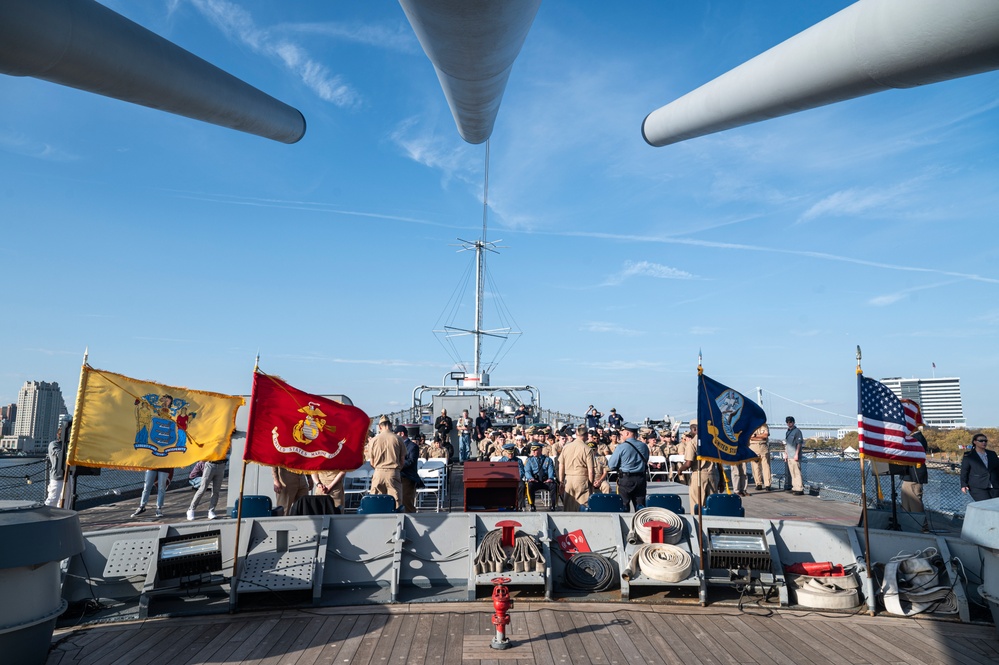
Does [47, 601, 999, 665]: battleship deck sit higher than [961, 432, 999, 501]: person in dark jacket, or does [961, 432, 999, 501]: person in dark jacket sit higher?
[961, 432, 999, 501]: person in dark jacket

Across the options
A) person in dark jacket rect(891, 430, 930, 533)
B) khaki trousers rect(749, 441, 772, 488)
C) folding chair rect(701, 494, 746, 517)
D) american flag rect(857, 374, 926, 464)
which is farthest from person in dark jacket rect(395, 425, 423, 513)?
khaki trousers rect(749, 441, 772, 488)

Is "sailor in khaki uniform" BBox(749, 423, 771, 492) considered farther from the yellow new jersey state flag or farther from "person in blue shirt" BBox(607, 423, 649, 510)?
the yellow new jersey state flag

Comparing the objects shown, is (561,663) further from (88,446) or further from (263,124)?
(88,446)

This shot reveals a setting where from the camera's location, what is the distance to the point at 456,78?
3.61 meters

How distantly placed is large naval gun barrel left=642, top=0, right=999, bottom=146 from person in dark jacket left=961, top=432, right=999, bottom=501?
897 cm

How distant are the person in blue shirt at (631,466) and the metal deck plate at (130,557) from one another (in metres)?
5.95

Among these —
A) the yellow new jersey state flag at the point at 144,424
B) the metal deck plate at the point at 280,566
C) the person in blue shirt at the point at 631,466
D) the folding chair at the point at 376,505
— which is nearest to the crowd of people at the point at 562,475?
the person in blue shirt at the point at 631,466

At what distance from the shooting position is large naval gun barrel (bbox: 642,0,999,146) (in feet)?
6.08

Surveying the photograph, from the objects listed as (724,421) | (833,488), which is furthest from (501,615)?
(833,488)

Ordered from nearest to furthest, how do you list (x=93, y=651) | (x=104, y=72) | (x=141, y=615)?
(x=104, y=72), (x=93, y=651), (x=141, y=615)

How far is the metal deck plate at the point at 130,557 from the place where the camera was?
6984 millimetres

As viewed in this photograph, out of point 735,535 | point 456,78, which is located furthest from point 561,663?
point 456,78

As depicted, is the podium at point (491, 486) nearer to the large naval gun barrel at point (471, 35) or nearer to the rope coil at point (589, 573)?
the rope coil at point (589, 573)

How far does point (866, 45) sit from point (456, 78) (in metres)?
2.08
